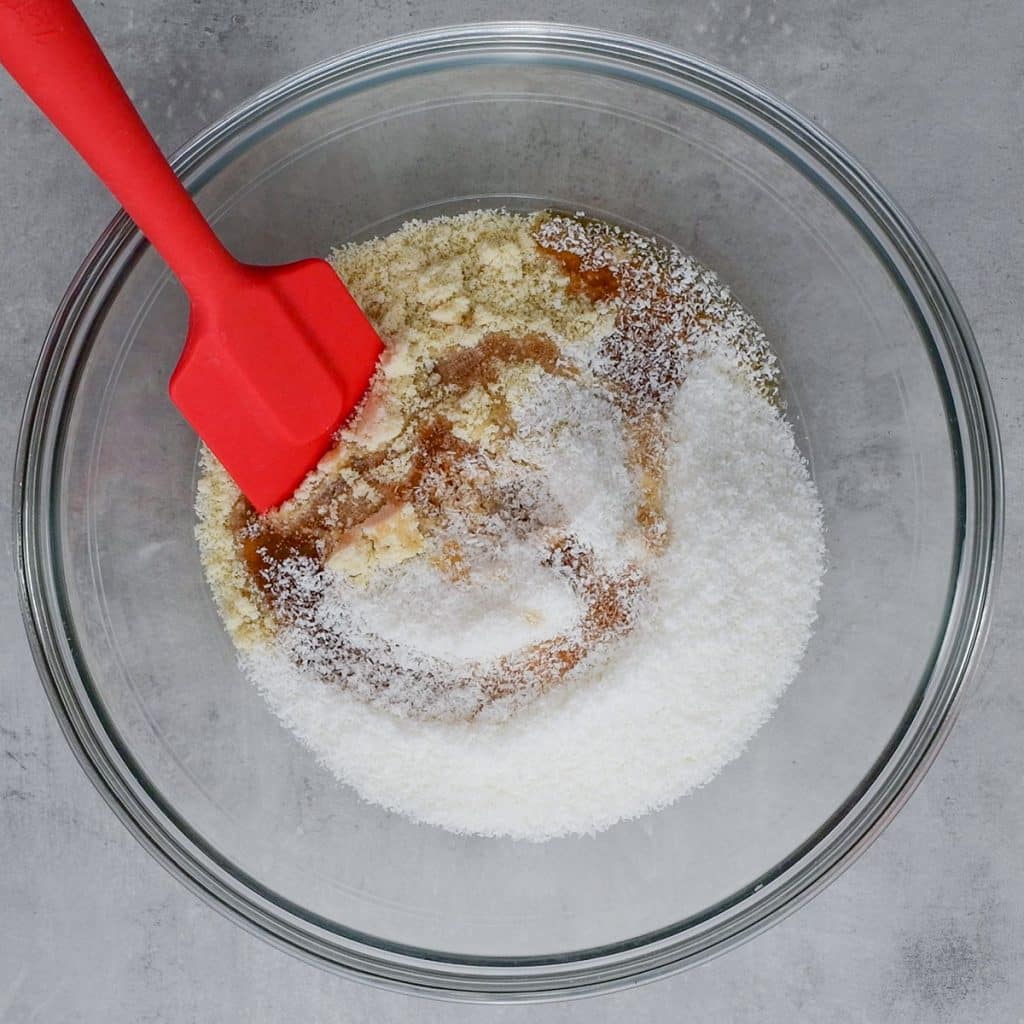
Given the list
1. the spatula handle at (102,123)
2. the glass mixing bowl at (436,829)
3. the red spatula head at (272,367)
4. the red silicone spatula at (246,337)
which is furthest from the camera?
the glass mixing bowl at (436,829)

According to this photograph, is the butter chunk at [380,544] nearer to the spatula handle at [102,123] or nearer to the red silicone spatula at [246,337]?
the red silicone spatula at [246,337]

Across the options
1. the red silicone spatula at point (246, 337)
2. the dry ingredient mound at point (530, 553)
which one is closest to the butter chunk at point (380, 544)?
the dry ingredient mound at point (530, 553)

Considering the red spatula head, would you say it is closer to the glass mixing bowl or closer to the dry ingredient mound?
the dry ingredient mound

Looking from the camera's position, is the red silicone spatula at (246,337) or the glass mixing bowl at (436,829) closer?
the red silicone spatula at (246,337)

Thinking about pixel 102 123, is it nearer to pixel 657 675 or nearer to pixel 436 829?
pixel 657 675

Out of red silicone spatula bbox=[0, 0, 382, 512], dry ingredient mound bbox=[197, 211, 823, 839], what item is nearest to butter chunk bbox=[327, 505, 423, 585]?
dry ingredient mound bbox=[197, 211, 823, 839]

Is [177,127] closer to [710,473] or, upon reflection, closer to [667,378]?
[667,378]

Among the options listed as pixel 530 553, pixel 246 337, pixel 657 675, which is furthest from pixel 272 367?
pixel 657 675
